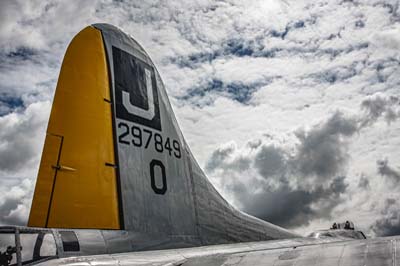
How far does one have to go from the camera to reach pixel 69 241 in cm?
577

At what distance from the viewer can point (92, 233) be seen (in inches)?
245

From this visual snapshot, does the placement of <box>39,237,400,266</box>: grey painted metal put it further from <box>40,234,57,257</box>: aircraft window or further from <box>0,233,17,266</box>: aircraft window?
<box>0,233,17,266</box>: aircraft window

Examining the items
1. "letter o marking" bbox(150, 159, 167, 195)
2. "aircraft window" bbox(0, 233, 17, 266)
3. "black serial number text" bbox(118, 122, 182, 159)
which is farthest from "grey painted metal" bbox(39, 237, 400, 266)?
"black serial number text" bbox(118, 122, 182, 159)

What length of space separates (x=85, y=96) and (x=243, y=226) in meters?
4.32

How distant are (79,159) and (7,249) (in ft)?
6.56

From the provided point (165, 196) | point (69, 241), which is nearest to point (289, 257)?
point (165, 196)

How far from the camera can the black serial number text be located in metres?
7.52

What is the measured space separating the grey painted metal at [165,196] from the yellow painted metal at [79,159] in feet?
0.82

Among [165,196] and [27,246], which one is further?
[165,196]

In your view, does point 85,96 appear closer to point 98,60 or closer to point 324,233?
point 98,60

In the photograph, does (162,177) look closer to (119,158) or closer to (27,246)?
(119,158)

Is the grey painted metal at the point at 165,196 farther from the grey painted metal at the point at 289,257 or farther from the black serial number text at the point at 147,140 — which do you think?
the grey painted metal at the point at 289,257

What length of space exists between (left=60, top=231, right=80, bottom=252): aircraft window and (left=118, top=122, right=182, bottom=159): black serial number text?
195 cm

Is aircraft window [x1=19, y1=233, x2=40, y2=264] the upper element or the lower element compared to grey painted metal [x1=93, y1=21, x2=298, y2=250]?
lower
